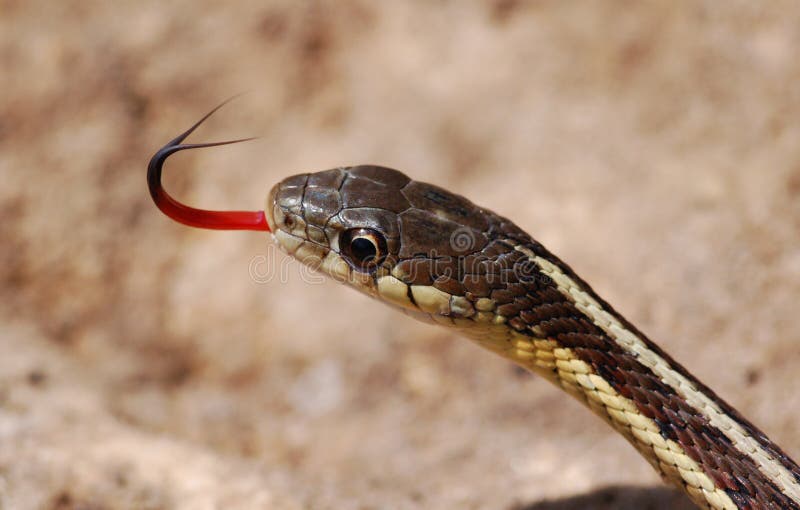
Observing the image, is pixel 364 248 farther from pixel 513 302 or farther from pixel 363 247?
pixel 513 302

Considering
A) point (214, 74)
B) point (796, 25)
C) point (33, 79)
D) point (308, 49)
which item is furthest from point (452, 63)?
point (33, 79)

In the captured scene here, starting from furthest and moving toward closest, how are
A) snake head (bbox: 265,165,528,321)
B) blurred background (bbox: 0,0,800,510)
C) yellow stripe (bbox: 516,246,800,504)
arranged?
blurred background (bbox: 0,0,800,510), snake head (bbox: 265,165,528,321), yellow stripe (bbox: 516,246,800,504)

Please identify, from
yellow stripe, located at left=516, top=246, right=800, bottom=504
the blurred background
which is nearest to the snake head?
yellow stripe, located at left=516, top=246, right=800, bottom=504

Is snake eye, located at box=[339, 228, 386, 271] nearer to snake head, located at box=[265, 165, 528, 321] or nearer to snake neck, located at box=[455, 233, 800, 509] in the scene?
snake head, located at box=[265, 165, 528, 321]

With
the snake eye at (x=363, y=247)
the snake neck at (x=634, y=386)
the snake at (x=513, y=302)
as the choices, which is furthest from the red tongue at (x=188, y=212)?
the snake neck at (x=634, y=386)

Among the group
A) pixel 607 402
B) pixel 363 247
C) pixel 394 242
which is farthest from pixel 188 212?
pixel 607 402

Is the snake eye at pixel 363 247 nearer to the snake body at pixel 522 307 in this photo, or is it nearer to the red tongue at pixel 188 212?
the snake body at pixel 522 307

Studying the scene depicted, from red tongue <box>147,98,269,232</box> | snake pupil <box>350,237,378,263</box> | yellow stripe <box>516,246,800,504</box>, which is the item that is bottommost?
yellow stripe <box>516,246,800,504</box>
